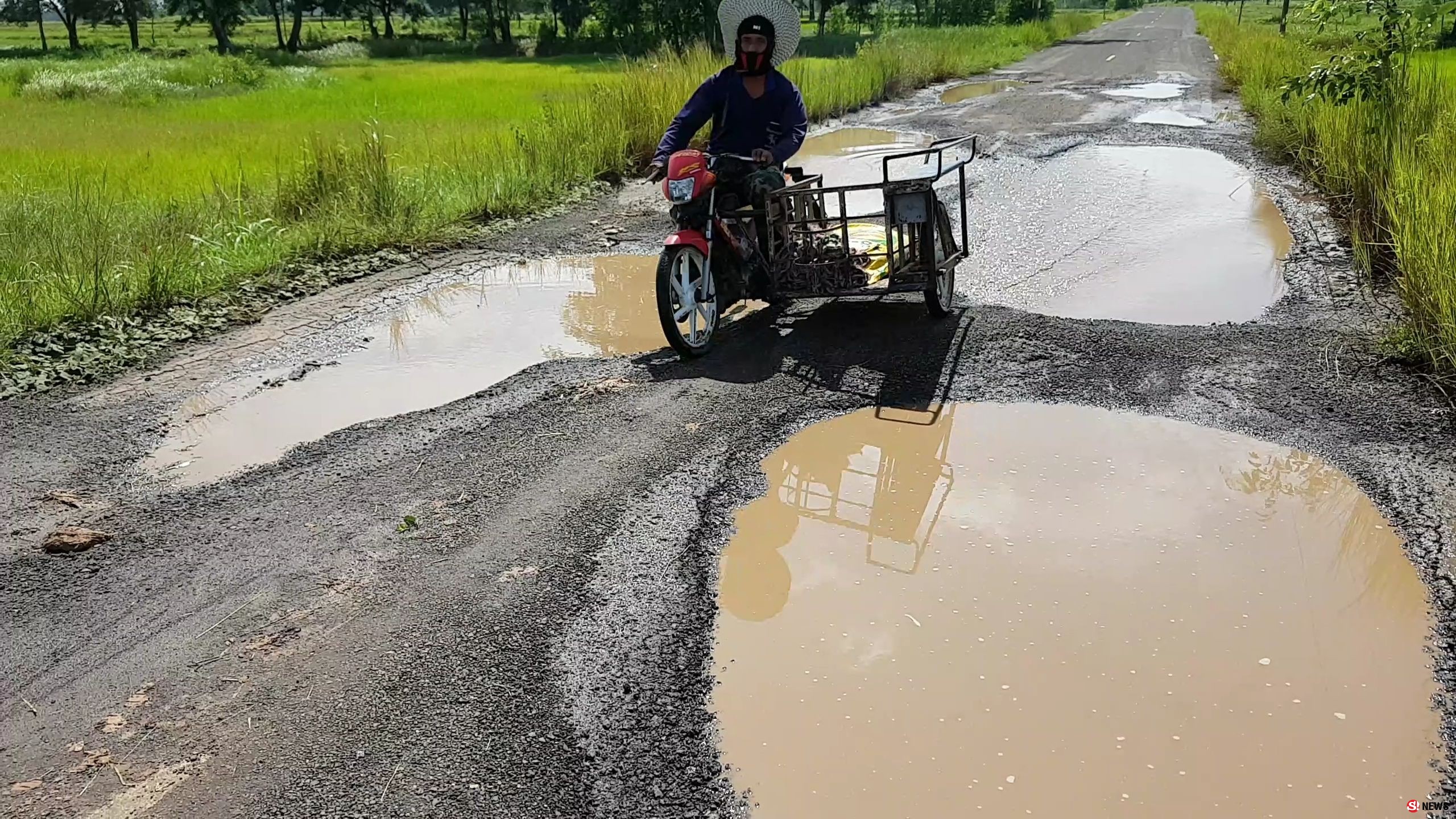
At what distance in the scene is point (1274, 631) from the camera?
2.95m

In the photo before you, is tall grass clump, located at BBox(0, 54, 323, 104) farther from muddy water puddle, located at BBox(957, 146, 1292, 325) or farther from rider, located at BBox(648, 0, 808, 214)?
rider, located at BBox(648, 0, 808, 214)

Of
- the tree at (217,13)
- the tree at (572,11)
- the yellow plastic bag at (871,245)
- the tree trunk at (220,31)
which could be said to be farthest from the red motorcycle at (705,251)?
the tree at (572,11)

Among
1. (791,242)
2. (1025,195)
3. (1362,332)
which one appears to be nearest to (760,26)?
(791,242)

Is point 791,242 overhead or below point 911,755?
overhead

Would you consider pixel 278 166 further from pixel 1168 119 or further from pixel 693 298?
pixel 1168 119

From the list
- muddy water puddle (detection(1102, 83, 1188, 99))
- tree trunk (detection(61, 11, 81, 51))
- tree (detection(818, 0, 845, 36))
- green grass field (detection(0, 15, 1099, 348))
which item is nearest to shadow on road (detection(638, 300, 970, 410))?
green grass field (detection(0, 15, 1099, 348))

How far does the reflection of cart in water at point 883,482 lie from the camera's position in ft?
11.8

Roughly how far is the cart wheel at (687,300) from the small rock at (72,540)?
245 centimetres

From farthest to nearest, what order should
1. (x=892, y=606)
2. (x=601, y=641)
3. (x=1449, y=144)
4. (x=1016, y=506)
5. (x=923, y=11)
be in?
(x=923, y=11) < (x=1449, y=144) < (x=1016, y=506) < (x=892, y=606) < (x=601, y=641)

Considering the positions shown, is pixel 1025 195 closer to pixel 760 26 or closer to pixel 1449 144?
pixel 1449 144

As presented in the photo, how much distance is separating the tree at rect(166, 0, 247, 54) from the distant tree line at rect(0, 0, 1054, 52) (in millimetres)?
49

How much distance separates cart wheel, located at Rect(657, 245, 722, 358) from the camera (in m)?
4.86

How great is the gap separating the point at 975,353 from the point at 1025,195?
181 inches

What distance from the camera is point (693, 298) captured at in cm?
508
